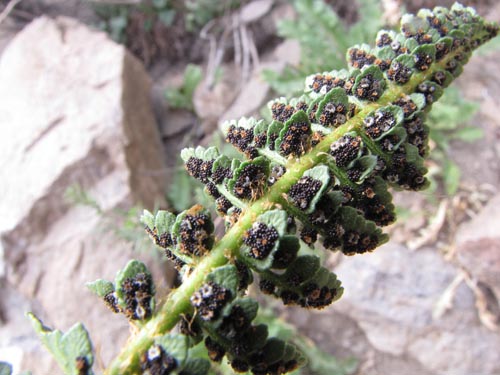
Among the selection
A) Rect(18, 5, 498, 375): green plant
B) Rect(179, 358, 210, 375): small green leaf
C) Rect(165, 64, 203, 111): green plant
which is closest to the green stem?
Rect(18, 5, 498, 375): green plant

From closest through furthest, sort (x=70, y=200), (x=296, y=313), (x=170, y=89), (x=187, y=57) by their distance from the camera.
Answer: (x=70, y=200) < (x=296, y=313) < (x=170, y=89) < (x=187, y=57)

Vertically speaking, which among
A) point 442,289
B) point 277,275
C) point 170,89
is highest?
point 277,275

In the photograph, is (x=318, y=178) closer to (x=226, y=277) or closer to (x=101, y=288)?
(x=226, y=277)

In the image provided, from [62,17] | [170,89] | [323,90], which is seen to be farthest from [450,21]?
[62,17]

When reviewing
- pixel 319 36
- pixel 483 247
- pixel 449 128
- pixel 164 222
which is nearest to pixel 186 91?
pixel 319 36

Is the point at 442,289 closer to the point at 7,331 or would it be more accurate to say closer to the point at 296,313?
the point at 296,313

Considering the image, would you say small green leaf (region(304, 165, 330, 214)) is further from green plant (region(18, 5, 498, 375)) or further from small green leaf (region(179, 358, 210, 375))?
small green leaf (region(179, 358, 210, 375))

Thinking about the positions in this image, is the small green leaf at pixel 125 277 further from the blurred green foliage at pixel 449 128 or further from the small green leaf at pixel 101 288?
the blurred green foliage at pixel 449 128
